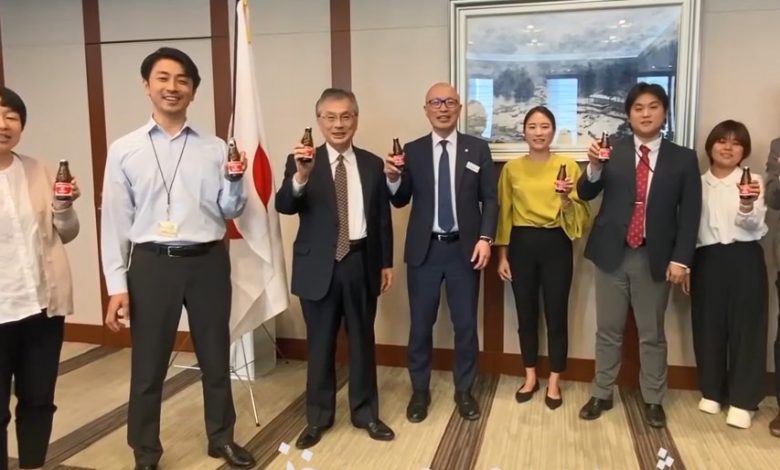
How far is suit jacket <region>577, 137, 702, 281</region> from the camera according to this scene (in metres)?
3.05

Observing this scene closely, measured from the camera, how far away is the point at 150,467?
269 cm

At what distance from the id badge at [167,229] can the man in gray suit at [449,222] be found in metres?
1.05

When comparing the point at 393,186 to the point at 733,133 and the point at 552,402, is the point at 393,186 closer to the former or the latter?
the point at 552,402

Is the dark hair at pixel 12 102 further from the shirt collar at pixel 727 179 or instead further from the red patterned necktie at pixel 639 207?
the shirt collar at pixel 727 179

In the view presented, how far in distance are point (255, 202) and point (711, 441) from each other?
244cm

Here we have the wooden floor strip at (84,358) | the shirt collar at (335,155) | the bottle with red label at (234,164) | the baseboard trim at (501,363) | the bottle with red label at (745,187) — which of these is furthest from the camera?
the wooden floor strip at (84,358)

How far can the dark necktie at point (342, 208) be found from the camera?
2.91 metres

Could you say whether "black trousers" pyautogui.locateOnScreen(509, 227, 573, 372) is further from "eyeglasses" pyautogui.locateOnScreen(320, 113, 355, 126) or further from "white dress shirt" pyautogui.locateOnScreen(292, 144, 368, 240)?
"eyeglasses" pyautogui.locateOnScreen(320, 113, 355, 126)

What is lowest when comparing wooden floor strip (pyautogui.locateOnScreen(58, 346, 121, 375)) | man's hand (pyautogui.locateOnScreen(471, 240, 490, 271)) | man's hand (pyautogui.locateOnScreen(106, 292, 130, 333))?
wooden floor strip (pyautogui.locateOnScreen(58, 346, 121, 375))

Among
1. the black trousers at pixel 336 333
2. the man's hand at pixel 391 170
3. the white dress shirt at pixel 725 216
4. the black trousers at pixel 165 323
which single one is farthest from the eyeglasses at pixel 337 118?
the white dress shirt at pixel 725 216

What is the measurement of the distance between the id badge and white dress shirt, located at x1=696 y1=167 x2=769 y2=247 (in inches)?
97.6

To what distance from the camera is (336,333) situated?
3.02 metres

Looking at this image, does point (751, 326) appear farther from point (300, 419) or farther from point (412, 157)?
point (300, 419)

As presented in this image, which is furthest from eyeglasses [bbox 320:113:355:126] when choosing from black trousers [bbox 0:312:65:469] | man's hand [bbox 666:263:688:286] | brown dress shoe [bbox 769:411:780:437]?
brown dress shoe [bbox 769:411:780:437]
